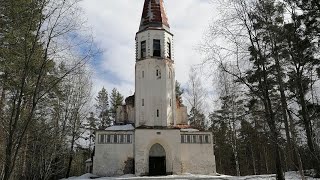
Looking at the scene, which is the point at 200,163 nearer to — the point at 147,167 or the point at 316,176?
the point at 147,167

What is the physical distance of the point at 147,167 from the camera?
27891mm

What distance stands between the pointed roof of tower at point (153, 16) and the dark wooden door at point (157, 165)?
13495 millimetres

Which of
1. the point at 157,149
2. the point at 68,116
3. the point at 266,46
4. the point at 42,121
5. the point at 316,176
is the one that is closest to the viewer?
the point at 266,46

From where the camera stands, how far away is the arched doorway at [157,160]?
28.5 m

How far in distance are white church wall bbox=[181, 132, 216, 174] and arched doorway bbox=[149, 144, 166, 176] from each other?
5.98 feet

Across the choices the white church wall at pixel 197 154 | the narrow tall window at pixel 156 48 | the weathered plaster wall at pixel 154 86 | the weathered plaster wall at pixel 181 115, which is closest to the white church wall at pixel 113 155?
the weathered plaster wall at pixel 154 86

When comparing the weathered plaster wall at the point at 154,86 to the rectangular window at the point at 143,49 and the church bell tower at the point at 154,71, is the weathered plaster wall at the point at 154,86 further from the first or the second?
the rectangular window at the point at 143,49

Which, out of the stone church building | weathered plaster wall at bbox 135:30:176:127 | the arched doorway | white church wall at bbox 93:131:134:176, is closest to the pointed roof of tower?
the stone church building

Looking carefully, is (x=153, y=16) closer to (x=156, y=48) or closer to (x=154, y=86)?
(x=156, y=48)

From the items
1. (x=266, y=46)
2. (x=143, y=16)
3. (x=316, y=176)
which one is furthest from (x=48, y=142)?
(x=143, y=16)

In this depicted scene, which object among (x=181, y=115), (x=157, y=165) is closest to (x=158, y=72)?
(x=181, y=115)

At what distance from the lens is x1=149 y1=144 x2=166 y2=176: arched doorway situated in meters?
28.5

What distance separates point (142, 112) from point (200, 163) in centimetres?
738

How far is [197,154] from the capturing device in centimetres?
2975
